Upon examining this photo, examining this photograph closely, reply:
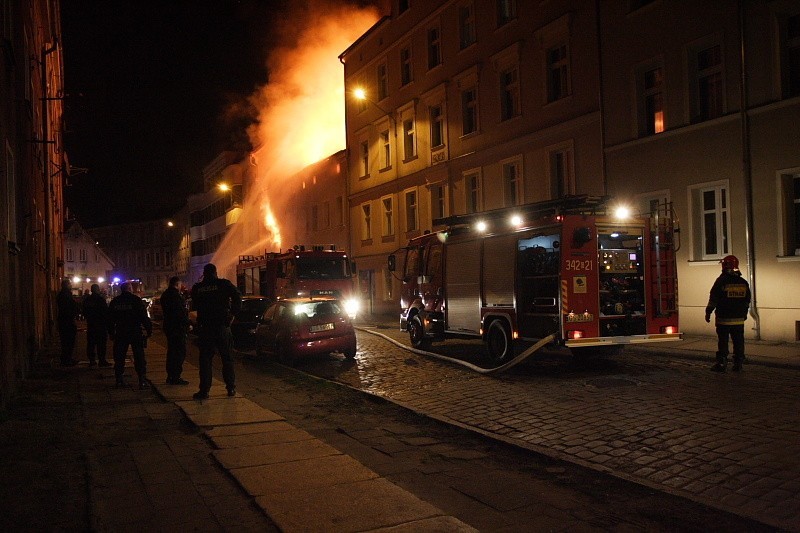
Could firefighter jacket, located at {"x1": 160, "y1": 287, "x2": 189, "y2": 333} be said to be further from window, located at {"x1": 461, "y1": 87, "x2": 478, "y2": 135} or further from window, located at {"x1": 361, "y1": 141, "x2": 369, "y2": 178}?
Answer: window, located at {"x1": 361, "y1": 141, "x2": 369, "y2": 178}

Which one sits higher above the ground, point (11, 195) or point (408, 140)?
point (408, 140)

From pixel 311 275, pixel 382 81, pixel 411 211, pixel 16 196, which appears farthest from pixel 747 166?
pixel 382 81

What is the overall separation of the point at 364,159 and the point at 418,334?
20.6m

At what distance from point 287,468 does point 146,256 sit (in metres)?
85.4

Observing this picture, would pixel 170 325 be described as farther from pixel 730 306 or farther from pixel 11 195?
pixel 730 306

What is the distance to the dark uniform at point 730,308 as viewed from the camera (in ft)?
35.8

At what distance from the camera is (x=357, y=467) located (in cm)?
594

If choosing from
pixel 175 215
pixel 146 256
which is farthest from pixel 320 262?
pixel 146 256

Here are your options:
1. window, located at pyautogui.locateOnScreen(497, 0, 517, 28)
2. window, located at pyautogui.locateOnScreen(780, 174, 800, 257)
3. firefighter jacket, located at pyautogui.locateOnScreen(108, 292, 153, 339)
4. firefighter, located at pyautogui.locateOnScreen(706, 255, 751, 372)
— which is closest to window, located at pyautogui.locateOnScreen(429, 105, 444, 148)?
Result: window, located at pyautogui.locateOnScreen(497, 0, 517, 28)

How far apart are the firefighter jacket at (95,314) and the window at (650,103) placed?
14170mm

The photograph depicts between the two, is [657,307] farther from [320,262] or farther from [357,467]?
[320,262]

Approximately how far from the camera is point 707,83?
55.3ft

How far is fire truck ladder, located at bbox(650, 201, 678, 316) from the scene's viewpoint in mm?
11812

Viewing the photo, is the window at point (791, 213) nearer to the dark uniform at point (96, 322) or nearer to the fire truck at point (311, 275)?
the fire truck at point (311, 275)
